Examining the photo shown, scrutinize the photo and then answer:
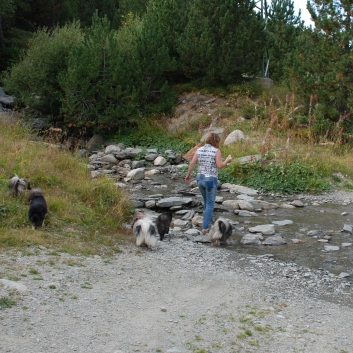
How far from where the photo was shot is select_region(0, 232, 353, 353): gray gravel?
199 inches

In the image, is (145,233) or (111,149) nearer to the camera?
(145,233)

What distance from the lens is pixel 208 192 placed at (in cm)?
1003

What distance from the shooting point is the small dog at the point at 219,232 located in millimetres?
9273

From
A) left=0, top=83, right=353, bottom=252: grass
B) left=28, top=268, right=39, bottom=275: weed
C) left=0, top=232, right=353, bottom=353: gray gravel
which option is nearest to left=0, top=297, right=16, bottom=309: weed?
left=0, top=232, right=353, bottom=353: gray gravel

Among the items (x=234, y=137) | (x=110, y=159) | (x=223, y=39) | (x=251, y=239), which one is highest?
(x=223, y=39)

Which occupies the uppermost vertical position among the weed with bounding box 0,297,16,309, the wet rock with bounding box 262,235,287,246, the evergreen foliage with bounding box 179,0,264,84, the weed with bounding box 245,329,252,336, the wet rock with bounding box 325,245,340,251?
the evergreen foliage with bounding box 179,0,264,84

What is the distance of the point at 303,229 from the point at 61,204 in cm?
496

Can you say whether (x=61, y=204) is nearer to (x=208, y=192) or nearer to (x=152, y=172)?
(x=208, y=192)

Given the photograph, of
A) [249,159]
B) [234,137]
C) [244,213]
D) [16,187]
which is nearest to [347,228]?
[244,213]

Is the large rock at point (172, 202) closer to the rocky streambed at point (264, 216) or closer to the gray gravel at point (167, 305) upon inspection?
the rocky streambed at point (264, 216)

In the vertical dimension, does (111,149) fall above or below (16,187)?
below

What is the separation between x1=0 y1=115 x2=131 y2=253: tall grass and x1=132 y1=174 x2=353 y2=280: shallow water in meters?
2.25

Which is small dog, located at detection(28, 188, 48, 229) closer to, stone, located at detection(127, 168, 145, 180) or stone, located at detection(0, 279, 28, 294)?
stone, located at detection(0, 279, 28, 294)

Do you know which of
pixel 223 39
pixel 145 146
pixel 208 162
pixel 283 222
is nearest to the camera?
pixel 208 162
